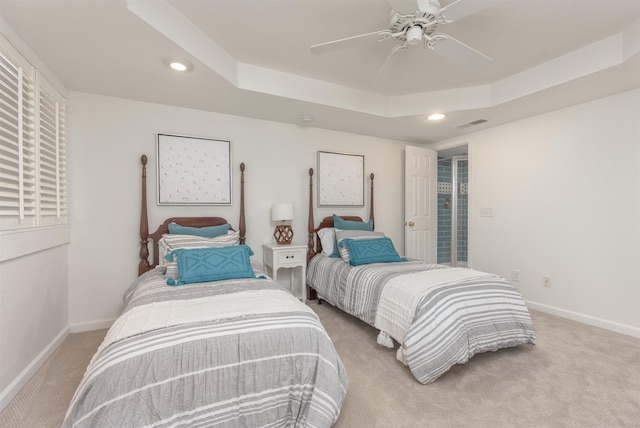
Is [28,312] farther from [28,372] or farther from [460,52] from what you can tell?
[460,52]

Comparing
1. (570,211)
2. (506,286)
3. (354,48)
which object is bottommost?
(506,286)

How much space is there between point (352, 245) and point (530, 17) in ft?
7.33

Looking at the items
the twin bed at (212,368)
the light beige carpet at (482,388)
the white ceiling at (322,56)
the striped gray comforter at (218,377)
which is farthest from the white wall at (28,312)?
the white ceiling at (322,56)

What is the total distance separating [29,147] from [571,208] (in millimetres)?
4713

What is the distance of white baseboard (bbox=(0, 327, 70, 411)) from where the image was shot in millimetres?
1660

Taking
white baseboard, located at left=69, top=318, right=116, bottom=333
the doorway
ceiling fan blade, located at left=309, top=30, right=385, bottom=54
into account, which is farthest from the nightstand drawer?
the doorway

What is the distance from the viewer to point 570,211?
9.87 feet

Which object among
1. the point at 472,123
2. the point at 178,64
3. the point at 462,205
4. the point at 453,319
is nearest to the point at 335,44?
the point at 178,64

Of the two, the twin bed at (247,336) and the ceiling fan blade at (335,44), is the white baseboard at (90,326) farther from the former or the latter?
the ceiling fan blade at (335,44)

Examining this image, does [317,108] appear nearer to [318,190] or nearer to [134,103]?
[318,190]

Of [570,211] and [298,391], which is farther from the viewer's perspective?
[570,211]

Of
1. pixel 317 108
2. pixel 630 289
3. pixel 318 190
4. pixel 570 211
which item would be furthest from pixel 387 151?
pixel 630 289

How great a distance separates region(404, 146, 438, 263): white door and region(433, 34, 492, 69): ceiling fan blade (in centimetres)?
218

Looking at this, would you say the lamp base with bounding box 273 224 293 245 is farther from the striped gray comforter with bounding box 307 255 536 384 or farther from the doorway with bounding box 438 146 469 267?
the doorway with bounding box 438 146 469 267
